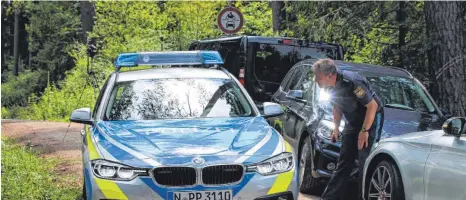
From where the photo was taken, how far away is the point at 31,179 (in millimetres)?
8250

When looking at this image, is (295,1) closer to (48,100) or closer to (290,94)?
(290,94)

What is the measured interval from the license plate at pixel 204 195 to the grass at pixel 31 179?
2.70 meters

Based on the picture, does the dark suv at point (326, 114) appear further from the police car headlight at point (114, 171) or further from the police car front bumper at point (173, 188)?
the police car headlight at point (114, 171)

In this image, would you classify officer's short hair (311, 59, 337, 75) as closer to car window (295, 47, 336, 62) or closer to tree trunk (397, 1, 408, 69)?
car window (295, 47, 336, 62)

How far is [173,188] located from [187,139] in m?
0.64

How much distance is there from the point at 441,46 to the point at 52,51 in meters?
32.7

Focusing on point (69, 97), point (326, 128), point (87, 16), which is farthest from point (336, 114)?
point (87, 16)

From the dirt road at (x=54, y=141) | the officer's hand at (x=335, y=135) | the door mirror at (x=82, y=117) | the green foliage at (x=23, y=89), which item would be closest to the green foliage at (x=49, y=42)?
the green foliage at (x=23, y=89)

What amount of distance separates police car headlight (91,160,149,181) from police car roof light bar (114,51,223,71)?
2218 millimetres

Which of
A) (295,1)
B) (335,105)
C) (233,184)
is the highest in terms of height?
(295,1)

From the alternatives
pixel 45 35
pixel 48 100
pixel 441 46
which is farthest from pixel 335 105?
pixel 45 35

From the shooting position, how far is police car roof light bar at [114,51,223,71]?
7.34 metres

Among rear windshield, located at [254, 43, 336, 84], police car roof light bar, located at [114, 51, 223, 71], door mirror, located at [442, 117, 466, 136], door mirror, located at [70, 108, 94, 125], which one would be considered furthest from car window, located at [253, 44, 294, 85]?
door mirror, located at [442, 117, 466, 136]

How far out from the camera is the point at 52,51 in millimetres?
39750
